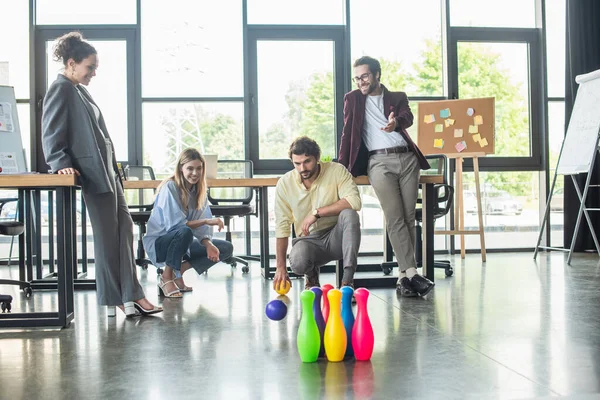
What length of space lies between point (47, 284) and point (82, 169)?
1602mm

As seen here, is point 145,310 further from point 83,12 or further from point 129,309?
point 83,12

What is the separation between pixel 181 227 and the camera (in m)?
3.68

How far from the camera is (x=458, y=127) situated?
→ 5.80 m

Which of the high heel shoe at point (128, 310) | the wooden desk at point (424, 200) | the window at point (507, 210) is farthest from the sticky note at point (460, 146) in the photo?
the high heel shoe at point (128, 310)

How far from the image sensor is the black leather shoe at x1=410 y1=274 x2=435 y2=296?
3.53 metres

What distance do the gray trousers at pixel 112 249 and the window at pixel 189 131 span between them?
9.91 feet

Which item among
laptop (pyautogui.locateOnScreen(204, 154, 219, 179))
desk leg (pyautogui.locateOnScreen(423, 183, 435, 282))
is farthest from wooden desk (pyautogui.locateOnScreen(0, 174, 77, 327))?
desk leg (pyautogui.locateOnScreen(423, 183, 435, 282))

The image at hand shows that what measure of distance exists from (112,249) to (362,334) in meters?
1.35

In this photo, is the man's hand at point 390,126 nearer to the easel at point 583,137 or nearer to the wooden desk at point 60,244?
the wooden desk at point 60,244

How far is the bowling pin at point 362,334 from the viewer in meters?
2.18

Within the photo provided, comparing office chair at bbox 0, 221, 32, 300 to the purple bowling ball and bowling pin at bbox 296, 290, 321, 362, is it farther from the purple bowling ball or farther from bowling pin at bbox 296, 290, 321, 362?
bowling pin at bbox 296, 290, 321, 362

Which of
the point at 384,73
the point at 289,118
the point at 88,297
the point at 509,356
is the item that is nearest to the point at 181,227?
the point at 88,297

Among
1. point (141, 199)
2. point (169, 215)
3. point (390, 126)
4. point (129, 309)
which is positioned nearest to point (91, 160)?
point (129, 309)

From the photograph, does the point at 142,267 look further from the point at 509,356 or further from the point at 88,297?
the point at 509,356
